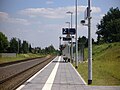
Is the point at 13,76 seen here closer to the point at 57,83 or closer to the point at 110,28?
the point at 57,83

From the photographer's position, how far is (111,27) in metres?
108

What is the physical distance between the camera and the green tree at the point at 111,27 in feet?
342

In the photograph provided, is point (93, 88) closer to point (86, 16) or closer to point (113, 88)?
point (113, 88)

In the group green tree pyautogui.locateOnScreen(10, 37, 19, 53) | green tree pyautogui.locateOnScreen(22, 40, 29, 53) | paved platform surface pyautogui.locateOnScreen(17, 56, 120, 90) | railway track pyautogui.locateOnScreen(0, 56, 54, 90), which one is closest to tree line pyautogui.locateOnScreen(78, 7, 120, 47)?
green tree pyautogui.locateOnScreen(10, 37, 19, 53)

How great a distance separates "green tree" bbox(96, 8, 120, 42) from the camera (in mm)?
104188

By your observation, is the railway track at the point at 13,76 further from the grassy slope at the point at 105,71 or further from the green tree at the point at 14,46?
the green tree at the point at 14,46

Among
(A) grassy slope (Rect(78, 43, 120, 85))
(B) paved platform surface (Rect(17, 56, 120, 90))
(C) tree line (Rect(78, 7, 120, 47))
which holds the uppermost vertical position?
(C) tree line (Rect(78, 7, 120, 47))

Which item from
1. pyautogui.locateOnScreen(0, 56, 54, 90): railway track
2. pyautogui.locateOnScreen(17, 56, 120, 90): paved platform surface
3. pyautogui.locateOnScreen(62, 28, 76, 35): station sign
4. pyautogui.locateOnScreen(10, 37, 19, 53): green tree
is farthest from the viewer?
pyautogui.locateOnScreen(10, 37, 19, 53): green tree

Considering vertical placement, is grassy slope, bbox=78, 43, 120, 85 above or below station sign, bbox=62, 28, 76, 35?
below

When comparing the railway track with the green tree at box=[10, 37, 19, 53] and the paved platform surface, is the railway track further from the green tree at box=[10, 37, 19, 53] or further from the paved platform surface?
the green tree at box=[10, 37, 19, 53]

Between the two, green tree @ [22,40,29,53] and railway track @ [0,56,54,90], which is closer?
railway track @ [0,56,54,90]

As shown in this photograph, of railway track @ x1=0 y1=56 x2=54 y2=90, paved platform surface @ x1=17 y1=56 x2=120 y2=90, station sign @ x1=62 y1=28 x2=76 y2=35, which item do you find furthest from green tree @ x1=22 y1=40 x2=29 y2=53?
paved platform surface @ x1=17 y1=56 x2=120 y2=90

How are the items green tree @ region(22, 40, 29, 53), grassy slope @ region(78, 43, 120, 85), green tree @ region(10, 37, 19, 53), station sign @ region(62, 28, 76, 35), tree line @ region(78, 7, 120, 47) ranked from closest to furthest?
grassy slope @ region(78, 43, 120, 85) < station sign @ region(62, 28, 76, 35) < tree line @ region(78, 7, 120, 47) < green tree @ region(10, 37, 19, 53) < green tree @ region(22, 40, 29, 53)

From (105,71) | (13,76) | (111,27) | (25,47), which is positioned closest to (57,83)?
(13,76)
